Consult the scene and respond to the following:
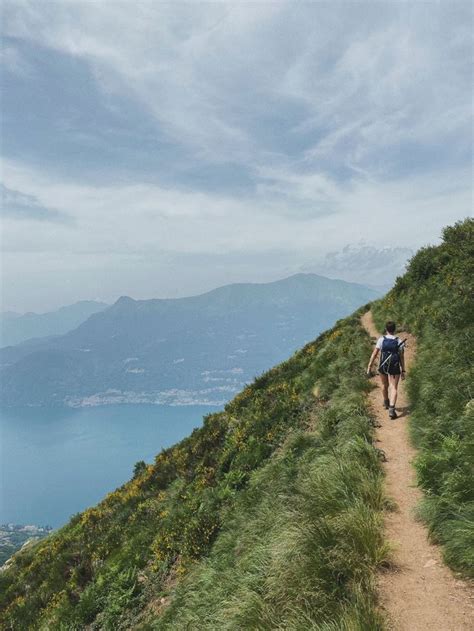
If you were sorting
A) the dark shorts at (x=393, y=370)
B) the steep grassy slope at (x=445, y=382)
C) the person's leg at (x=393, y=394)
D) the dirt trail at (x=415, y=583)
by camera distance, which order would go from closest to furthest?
the dirt trail at (x=415, y=583) → the steep grassy slope at (x=445, y=382) → the person's leg at (x=393, y=394) → the dark shorts at (x=393, y=370)

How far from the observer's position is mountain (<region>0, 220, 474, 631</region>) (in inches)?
202

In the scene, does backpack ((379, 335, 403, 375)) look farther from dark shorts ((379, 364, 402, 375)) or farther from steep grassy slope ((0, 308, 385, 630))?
steep grassy slope ((0, 308, 385, 630))

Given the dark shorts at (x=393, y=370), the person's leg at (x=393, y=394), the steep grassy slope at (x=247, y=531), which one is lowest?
the steep grassy slope at (x=247, y=531)

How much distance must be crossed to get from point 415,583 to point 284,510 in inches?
114

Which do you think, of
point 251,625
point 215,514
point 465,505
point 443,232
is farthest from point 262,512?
point 443,232

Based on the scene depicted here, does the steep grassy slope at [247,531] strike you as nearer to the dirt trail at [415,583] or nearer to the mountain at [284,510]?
the mountain at [284,510]

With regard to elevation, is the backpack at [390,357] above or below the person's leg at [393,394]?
above

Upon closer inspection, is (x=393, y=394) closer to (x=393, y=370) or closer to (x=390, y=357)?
(x=393, y=370)

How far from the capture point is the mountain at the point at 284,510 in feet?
16.9

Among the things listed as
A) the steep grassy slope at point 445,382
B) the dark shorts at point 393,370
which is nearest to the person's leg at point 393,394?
the dark shorts at point 393,370

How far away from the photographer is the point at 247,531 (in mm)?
8422

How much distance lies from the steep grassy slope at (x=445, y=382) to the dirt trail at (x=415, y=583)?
0.81ft

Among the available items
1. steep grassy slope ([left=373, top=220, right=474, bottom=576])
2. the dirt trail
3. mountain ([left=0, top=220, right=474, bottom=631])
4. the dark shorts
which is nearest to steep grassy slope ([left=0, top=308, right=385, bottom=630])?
mountain ([left=0, top=220, right=474, bottom=631])

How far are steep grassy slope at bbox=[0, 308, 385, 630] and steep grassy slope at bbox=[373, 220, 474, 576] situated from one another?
0.98m
